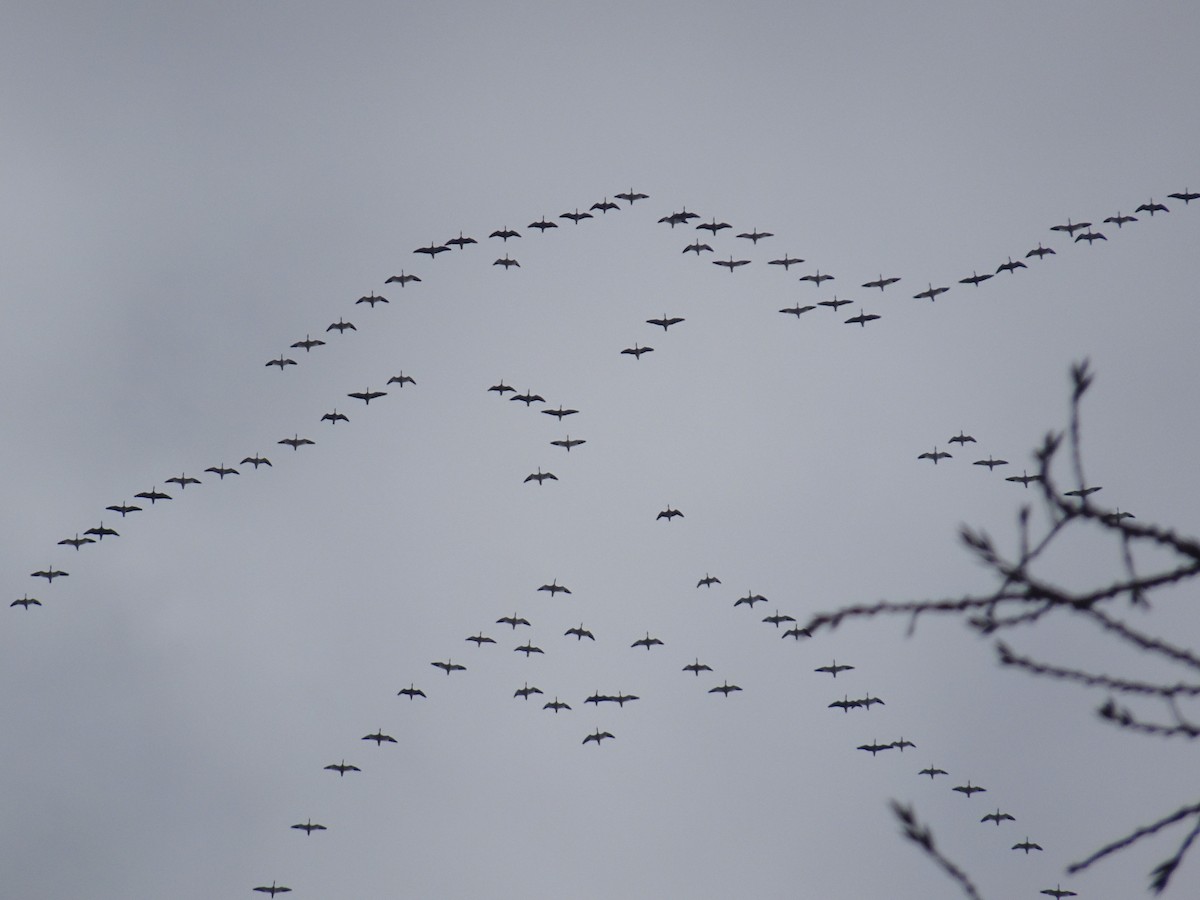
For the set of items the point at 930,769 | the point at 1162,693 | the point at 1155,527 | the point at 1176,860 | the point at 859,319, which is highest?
the point at 859,319

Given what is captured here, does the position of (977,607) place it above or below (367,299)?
below

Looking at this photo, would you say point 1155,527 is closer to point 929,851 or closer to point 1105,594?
point 1105,594

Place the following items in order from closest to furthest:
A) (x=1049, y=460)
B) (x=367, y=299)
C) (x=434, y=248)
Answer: (x=1049, y=460) < (x=434, y=248) < (x=367, y=299)

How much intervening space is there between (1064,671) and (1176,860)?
0.96 metres

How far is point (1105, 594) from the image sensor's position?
707 centimetres

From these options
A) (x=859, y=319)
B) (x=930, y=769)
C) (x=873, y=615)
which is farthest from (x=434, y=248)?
(x=873, y=615)

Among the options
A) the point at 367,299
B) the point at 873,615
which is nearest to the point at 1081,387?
the point at 873,615

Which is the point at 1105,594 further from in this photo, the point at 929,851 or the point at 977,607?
the point at 929,851

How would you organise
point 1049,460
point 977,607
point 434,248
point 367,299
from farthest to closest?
point 367,299, point 434,248, point 977,607, point 1049,460

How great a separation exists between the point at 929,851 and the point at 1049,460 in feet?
6.43

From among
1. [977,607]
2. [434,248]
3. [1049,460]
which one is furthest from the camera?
[434,248]

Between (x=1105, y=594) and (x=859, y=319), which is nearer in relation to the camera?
(x=1105, y=594)

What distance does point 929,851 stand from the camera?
23.9 feet

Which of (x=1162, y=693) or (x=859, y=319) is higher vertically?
(x=859, y=319)
